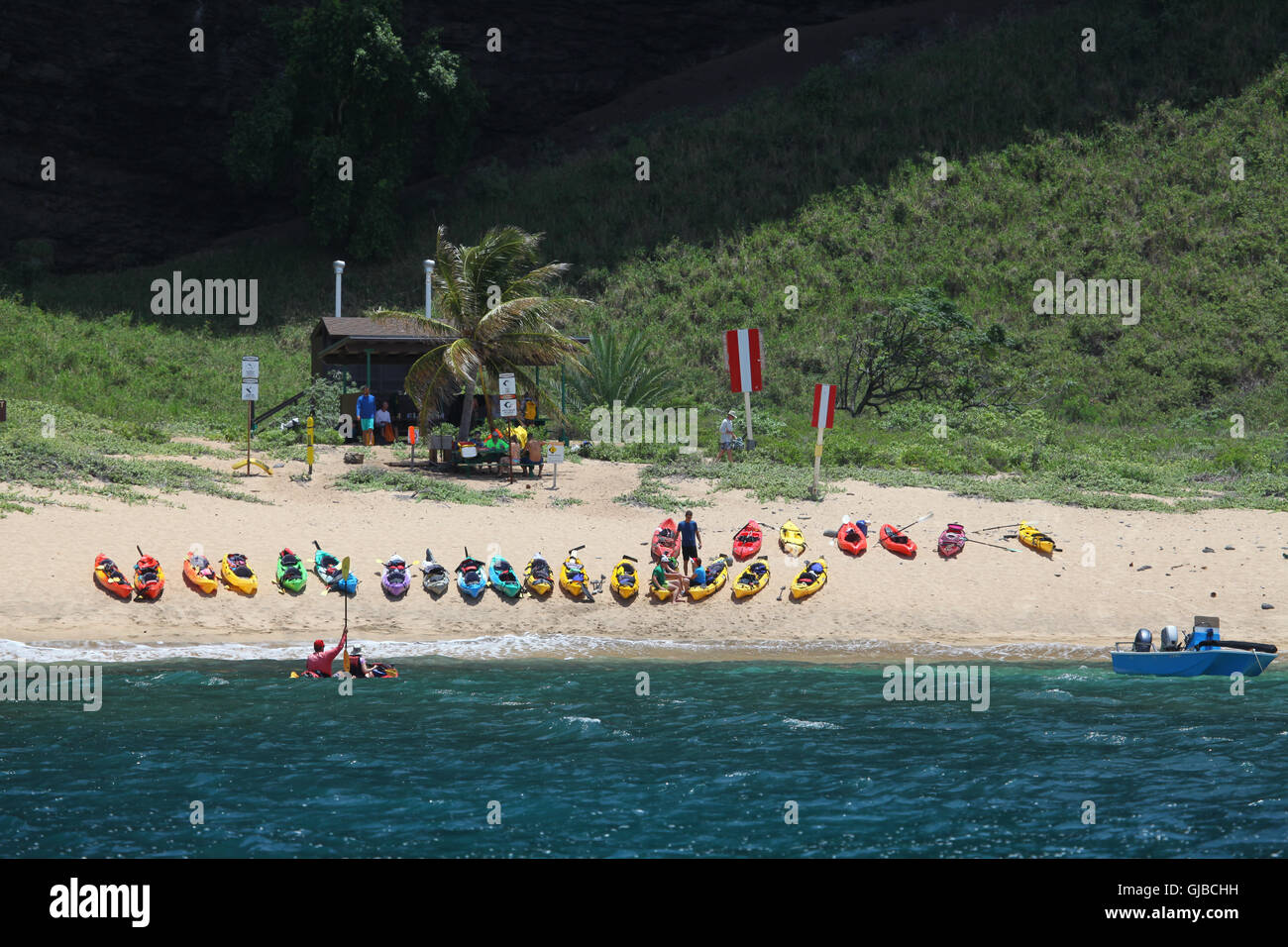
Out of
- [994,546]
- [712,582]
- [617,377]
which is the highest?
[617,377]

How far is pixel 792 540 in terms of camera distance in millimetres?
23766

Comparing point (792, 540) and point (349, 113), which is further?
point (349, 113)

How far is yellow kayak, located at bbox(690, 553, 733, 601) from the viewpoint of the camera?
2209 centimetres

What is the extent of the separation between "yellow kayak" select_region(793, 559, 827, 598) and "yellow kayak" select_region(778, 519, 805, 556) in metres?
0.91

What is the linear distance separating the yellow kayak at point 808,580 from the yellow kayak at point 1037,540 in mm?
4269

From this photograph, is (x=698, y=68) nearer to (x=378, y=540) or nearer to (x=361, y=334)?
(x=361, y=334)

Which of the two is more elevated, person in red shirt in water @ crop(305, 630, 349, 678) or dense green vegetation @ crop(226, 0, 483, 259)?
dense green vegetation @ crop(226, 0, 483, 259)

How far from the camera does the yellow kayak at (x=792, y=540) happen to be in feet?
77.7

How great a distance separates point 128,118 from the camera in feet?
188

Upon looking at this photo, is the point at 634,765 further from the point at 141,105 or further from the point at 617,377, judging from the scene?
the point at 141,105

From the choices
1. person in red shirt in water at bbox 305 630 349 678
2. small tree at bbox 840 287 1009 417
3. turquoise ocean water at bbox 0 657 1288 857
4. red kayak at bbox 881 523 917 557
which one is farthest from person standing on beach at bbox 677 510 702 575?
small tree at bbox 840 287 1009 417

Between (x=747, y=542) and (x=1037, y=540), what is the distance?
18.3ft

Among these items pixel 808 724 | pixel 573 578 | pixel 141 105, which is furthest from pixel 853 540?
pixel 141 105

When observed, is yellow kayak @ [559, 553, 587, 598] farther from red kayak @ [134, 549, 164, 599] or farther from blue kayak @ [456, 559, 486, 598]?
red kayak @ [134, 549, 164, 599]
